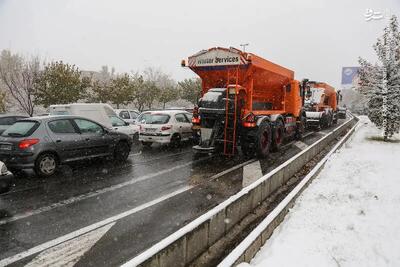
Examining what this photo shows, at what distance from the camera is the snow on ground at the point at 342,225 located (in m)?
4.45

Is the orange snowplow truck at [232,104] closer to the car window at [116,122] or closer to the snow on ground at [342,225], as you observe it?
the snow on ground at [342,225]

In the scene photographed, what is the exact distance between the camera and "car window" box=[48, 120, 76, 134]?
8945 millimetres

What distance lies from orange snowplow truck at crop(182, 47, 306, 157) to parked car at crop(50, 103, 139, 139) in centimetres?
388

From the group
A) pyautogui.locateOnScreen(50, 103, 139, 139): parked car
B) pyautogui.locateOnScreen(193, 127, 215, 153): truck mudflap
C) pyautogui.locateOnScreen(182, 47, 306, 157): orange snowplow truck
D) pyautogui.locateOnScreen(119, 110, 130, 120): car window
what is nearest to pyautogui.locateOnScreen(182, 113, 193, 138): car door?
pyautogui.locateOnScreen(182, 47, 306, 157): orange snowplow truck

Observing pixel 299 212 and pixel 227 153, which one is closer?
pixel 299 212

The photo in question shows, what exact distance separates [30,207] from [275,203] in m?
4.79

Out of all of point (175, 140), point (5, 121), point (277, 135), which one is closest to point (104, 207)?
point (175, 140)

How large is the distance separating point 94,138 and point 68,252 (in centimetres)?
573

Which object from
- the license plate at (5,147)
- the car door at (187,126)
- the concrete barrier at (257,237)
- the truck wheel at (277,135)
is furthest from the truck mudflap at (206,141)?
the license plate at (5,147)

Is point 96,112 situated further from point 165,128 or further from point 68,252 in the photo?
point 68,252

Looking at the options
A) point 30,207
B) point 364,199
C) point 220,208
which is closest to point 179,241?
point 220,208

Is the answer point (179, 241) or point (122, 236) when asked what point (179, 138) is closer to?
point (122, 236)

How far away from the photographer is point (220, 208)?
5.00 m

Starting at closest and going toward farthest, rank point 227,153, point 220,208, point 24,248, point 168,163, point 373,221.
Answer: point 24,248 < point 220,208 < point 373,221 < point 168,163 < point 227,153
